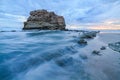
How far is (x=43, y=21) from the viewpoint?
77625mm

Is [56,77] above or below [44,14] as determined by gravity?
below

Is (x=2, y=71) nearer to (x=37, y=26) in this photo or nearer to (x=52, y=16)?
(x=37, y=26)

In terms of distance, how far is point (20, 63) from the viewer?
10.9m

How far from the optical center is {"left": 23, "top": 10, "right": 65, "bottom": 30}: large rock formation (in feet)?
248

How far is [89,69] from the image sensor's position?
1102 cm


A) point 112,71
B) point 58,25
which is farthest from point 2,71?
point 58,25

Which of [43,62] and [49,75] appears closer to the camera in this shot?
[49,75]

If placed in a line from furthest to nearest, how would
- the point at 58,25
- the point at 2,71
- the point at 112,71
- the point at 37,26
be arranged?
the point at 58,25 → the point at 37,26 → the point at 112,71 → the point at 2,71

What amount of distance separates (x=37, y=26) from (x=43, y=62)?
64.6 metres

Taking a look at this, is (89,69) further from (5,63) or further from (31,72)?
(5,63)

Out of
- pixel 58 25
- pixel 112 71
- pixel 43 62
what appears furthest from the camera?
pixel 58 25

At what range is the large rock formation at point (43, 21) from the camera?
248 feet

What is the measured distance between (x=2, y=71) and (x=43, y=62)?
3.38 metres

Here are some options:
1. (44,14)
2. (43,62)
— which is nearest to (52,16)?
(44,14)
